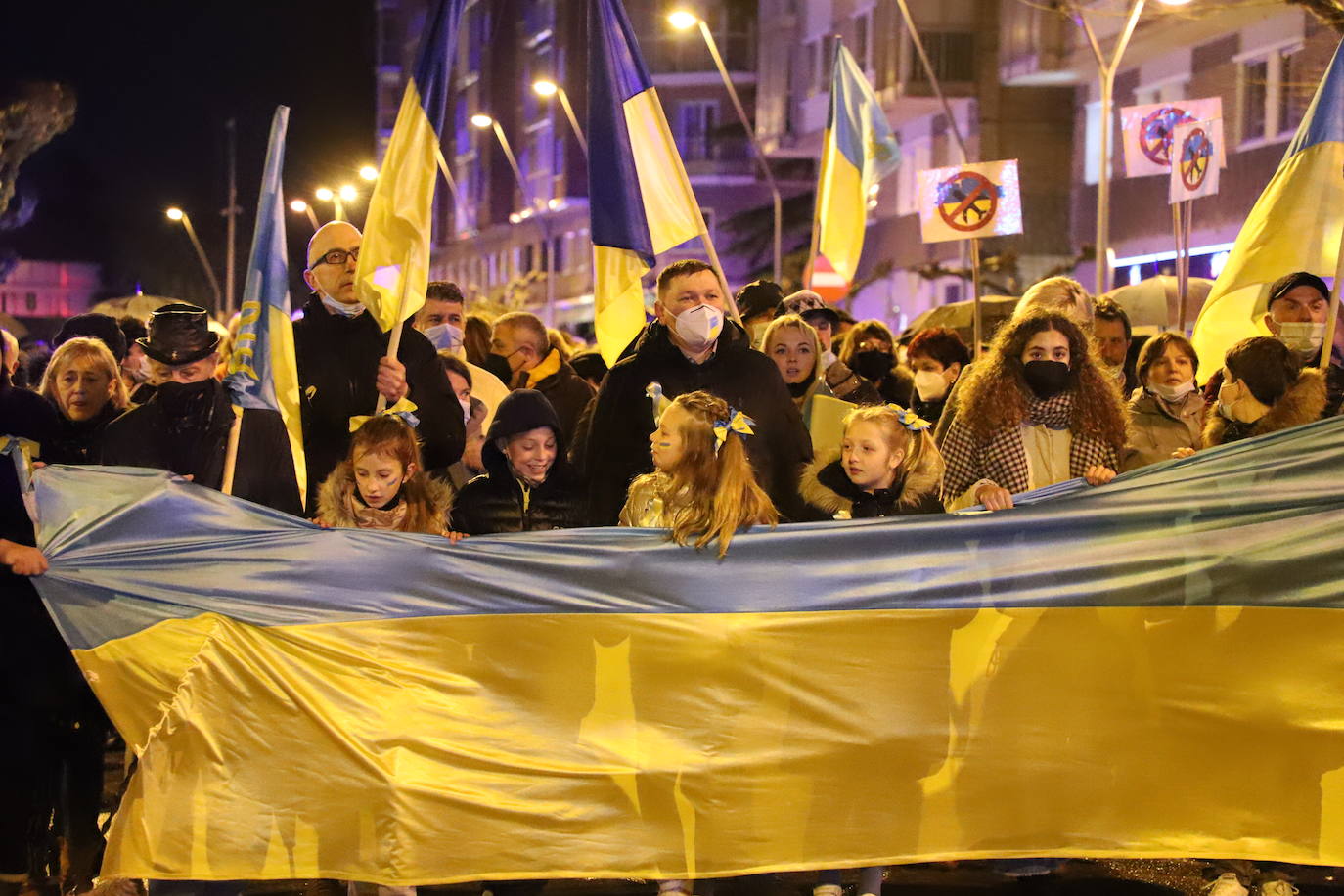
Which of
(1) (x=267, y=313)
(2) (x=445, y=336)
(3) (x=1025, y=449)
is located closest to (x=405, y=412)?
(1) (x=267, y=313)

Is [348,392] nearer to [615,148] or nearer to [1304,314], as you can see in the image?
[615,148]

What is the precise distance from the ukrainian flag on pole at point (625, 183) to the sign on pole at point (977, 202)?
3962 mm

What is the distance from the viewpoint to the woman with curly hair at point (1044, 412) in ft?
20.0

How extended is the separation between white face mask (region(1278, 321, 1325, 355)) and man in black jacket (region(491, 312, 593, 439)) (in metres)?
3.66

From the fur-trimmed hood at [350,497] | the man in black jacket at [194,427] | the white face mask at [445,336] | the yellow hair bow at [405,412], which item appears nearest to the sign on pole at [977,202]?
the white face mask at [445,336]

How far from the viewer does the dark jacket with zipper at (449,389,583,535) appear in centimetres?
629

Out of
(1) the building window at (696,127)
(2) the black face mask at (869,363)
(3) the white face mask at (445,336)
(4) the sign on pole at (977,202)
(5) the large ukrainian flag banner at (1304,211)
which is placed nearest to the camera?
(5) the large ukrainian flag banner at (1304,211)

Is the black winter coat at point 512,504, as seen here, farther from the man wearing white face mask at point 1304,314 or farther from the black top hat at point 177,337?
the man wearing white face mask at point 1304,314

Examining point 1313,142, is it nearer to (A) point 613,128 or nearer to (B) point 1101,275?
(A) point 613,128

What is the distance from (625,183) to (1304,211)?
303 centimetres

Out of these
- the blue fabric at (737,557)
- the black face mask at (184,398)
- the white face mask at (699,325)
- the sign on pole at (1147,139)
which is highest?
the sign on pole at (1147,139)

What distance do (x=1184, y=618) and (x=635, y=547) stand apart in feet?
6.04

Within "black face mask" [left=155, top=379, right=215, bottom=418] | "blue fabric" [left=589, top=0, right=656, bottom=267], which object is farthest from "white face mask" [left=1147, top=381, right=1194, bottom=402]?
"black face mask" [left=155, top=379, right=215, bottom=418]

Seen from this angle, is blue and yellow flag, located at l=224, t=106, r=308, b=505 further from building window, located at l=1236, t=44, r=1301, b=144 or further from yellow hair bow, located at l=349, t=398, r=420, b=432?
building window, located at l=1236, t=44, r=1301, b=144
